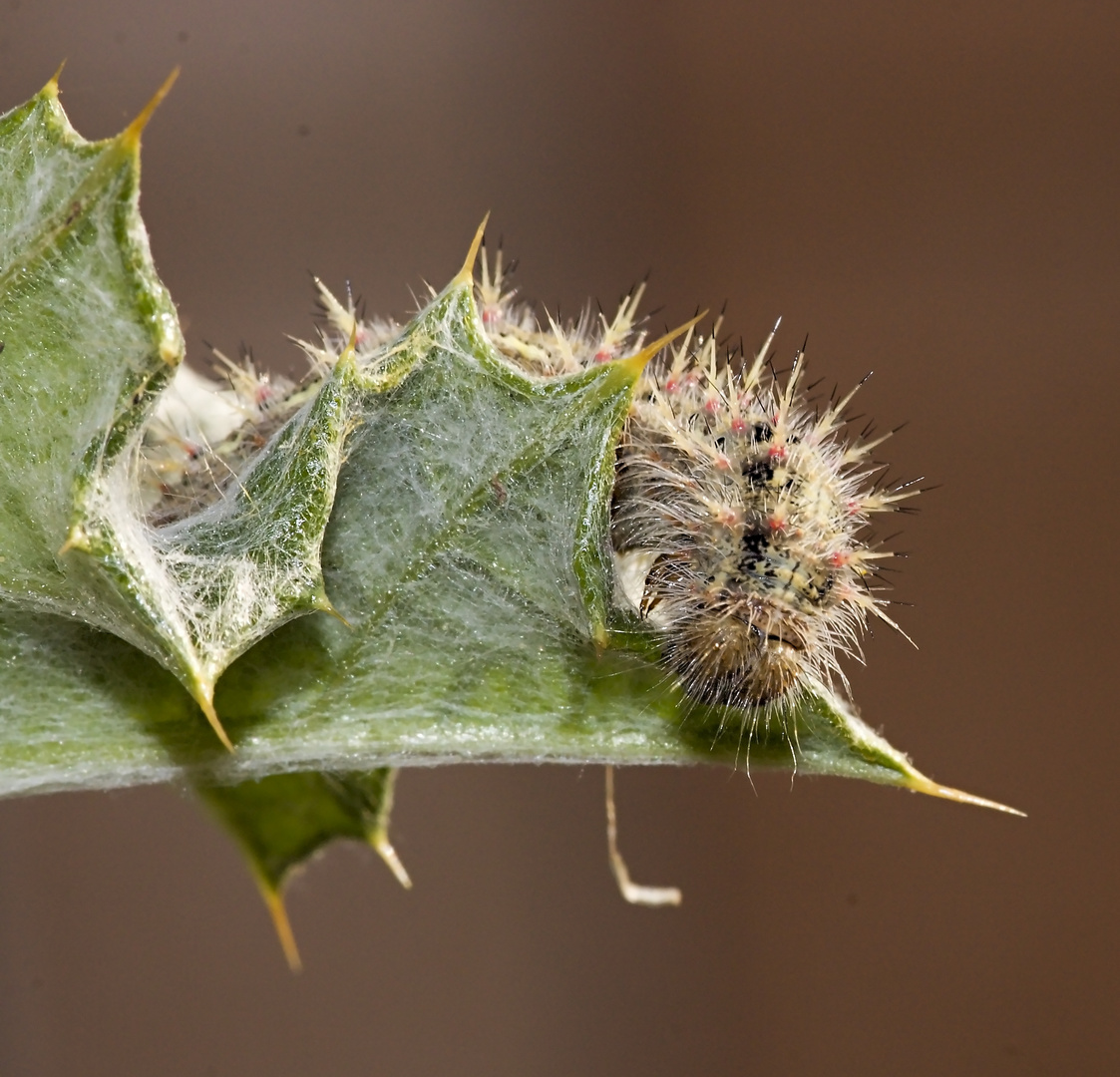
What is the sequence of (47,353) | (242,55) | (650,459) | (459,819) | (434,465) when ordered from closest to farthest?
(47,353), (434,465), (650,459), (242,55), (459,819)

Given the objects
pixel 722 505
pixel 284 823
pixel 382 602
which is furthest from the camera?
pixel 284 823

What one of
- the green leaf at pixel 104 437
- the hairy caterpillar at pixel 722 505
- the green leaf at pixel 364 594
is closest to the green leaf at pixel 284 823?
the green leaf at pixel 364 594

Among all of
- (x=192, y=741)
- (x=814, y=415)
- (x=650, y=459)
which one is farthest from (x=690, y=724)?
(x=192, y=741)

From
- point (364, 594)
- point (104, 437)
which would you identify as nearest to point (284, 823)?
point (364, 594)

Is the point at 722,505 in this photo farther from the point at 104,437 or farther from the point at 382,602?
the point at 104,437

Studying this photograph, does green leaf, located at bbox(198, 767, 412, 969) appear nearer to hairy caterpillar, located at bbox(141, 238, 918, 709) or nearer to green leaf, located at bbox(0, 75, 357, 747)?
hairy caterpillar, located at bbox(141, 238, 918, 709)

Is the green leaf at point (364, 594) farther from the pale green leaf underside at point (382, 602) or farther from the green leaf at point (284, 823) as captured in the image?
the green leaf at point (284, 823)

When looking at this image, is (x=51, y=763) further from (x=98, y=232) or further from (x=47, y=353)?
(x=98, y=232)

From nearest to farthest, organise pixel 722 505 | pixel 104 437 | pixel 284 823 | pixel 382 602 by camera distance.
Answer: pixel 104 437 → pixel 382 602 → pixel 722 505 → pixel 284 823
